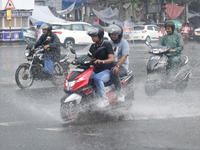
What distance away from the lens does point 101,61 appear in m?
5.81

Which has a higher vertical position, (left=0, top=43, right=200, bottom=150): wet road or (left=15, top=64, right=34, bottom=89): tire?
(left=15, top=64, right=34, bottom=89): tire

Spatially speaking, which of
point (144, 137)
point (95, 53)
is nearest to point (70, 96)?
point (95, 53)

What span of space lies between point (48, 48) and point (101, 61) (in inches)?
139

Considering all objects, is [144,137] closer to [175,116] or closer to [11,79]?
[175,116]

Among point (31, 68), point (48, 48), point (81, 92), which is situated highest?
point (48, 48)

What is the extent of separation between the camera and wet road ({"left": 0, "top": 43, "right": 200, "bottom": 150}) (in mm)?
4586

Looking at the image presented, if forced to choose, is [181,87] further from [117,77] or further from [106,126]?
[106,126]

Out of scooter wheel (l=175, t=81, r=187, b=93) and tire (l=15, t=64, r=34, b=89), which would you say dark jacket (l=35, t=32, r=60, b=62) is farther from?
scooter wheel (l=175, t=81, r=187, b=93)

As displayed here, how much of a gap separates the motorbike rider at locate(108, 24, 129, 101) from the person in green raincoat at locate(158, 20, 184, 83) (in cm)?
185

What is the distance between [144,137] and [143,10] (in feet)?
109

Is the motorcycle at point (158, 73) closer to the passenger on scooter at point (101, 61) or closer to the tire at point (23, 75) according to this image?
the passenger on scooter at point (101, 61)

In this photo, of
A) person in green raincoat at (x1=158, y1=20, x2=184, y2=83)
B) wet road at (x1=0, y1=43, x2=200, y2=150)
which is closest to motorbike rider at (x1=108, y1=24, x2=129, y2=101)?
wet road at (x1=0, y1=43, x2=200, y2=150)

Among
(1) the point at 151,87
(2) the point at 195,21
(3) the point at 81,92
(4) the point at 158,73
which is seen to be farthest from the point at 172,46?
(2) the point at 195,21

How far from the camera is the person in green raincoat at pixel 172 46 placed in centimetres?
799
